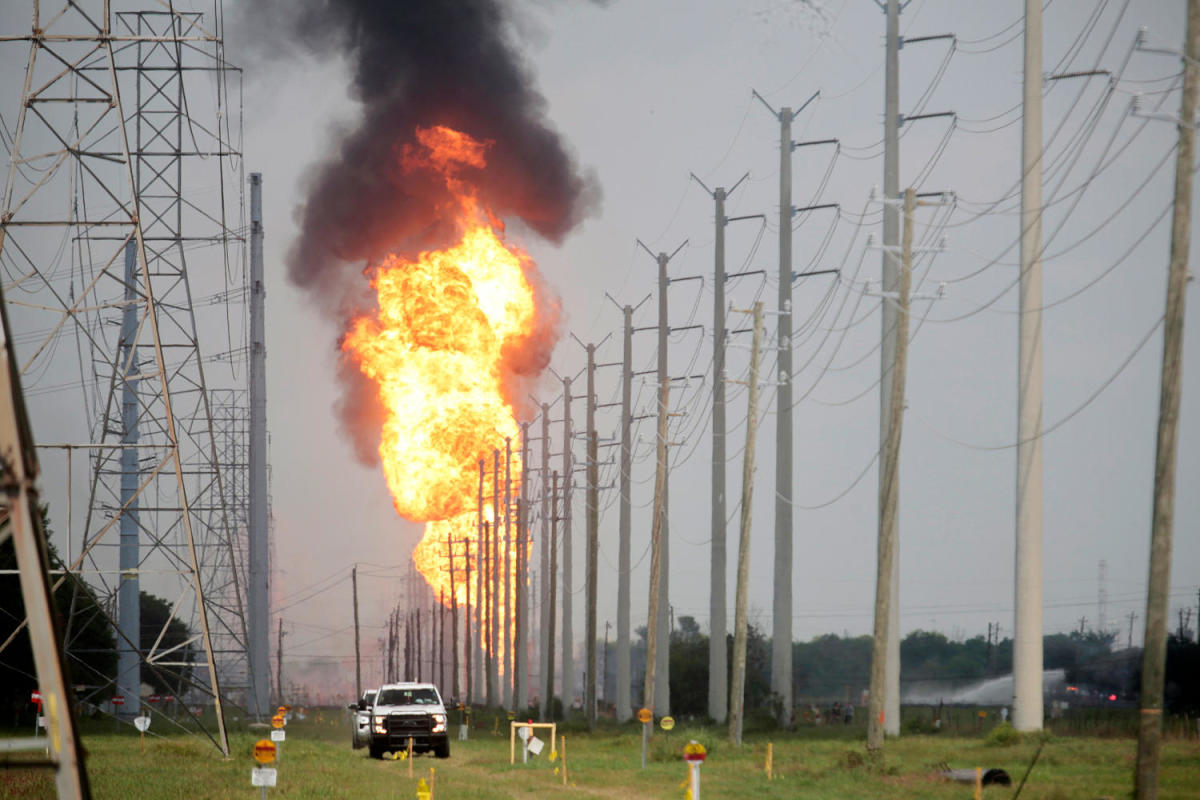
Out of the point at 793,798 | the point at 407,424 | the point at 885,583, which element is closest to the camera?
the point at 793,798

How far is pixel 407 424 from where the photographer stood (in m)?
105

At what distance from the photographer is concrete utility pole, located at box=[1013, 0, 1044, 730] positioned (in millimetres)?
38656

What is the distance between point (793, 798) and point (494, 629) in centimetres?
8944

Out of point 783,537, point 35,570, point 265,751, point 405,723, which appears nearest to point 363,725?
point 405,723

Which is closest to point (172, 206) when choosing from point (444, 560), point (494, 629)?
point (494, 629)

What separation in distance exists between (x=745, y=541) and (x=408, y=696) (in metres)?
13.4

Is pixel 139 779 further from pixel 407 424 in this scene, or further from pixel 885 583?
pixel 407 424

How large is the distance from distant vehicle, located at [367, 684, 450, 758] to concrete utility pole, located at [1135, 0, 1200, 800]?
103 feet

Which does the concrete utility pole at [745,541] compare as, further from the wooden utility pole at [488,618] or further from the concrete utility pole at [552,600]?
the wooden utility pole at [488,618]

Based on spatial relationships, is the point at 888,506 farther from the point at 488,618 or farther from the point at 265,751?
the point at 488,618

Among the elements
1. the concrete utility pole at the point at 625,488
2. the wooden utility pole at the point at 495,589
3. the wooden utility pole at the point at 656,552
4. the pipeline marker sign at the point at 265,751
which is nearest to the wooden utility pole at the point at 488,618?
the wooden utility pole at the point at 495,589

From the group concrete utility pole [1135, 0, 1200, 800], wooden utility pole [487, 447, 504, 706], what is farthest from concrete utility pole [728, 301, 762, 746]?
wooden utility pole [487, 447, 504, 706]

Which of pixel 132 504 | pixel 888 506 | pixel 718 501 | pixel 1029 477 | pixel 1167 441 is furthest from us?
pixel 718 501

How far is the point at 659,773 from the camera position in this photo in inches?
1555
